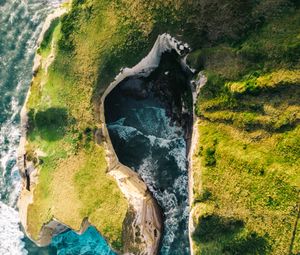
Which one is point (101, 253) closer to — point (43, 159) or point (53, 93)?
point (43, 159)

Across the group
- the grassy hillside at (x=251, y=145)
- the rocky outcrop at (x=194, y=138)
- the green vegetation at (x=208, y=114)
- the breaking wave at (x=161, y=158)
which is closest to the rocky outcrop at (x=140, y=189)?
the green vegetation at (x=208, y=114)

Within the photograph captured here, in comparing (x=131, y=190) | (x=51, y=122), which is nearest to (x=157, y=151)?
(x=131, y=190)

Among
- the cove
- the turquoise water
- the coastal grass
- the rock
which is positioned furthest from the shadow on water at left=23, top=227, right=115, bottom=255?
the rock

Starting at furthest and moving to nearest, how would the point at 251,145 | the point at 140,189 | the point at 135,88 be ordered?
1. the point at 135,88
2. the point at 140,189
3. the point at 251,145

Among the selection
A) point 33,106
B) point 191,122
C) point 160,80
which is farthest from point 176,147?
point 33,106

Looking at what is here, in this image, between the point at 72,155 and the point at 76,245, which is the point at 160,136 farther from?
the point at 76,245

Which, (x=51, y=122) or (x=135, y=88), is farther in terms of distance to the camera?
(x=135, y=88)

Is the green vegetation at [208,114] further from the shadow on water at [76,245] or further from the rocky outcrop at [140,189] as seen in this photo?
the shadow on water at [76,245]
